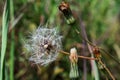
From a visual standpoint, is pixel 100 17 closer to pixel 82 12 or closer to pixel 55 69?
pixel 82 12

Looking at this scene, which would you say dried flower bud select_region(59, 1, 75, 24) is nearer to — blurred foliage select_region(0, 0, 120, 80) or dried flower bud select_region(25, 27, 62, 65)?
dried flower bud select_region(25, 27, 62, 65)

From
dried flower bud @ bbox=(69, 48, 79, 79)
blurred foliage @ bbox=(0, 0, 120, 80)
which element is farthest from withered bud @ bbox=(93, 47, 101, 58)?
blurred foliage @ bbox=(0, 0, 120, 80)

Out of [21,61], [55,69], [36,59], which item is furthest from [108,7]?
[36,59]

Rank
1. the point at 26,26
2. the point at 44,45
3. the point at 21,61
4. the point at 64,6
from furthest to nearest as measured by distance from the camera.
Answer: the point at 26,26, the point at 21,61, the point at 44,45, the point at 64,6

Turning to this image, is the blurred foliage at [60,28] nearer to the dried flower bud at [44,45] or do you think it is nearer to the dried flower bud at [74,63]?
the dried flower bud at [44,45]

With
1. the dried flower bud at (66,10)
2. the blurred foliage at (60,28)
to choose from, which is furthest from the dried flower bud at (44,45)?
the blurred foliage at (60,28)


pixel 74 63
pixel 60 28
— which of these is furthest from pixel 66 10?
pixel 60 28
